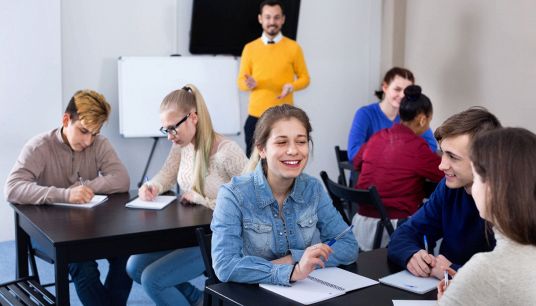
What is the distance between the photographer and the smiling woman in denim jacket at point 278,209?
6.86 ft

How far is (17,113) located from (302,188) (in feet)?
10.8

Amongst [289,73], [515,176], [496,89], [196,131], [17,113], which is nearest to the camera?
[515,176]

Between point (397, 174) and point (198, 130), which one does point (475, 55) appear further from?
point (198, 130)

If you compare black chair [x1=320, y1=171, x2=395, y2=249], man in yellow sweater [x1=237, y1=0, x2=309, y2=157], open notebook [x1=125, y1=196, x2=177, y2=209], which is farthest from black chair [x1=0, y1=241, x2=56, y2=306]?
man in yellow sweater [x1=237, y1=0, x2=309, y2=157]

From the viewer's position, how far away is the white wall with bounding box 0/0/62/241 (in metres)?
4.75

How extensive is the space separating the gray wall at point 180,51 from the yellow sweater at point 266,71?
0.50 meters

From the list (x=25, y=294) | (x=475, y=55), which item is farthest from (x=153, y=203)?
→ (x=475, y=55)

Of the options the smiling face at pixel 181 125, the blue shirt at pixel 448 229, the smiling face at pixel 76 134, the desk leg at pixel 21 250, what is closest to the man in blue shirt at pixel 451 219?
the blue shirt at pixel 448 229

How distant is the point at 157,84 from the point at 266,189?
3307 mm

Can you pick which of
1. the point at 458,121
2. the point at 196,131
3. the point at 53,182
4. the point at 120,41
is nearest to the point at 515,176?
the point at 458,121

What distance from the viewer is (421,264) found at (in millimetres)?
2004

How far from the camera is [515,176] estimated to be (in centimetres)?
137

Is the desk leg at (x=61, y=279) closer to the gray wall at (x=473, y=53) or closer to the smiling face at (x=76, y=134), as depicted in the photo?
the smiling face at (x=76, y=134)

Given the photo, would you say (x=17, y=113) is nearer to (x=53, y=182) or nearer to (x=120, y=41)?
(x=120, y=41)
